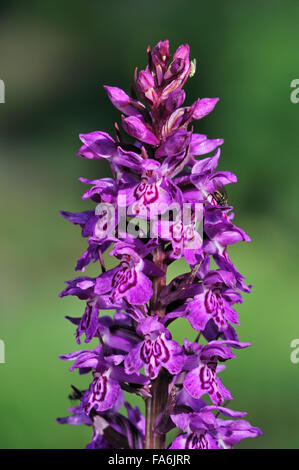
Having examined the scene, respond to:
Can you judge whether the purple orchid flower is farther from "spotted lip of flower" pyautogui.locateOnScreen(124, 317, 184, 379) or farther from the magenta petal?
the magenta petal

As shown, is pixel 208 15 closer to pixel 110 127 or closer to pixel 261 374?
pixel 110 127

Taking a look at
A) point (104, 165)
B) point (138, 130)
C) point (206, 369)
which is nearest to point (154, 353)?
point (206, 369)

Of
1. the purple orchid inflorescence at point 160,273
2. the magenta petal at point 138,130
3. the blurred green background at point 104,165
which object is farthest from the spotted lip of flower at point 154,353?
the blurred green background at point 104,165

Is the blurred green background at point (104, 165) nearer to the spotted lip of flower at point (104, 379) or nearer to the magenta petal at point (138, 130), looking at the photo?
the spotted lip of flower at point (104, 379)

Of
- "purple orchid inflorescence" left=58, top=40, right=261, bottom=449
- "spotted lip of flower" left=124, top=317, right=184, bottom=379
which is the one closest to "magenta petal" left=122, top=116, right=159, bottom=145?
"purple orchid inflorescence" left=58, top=40, right=261, bottom=449

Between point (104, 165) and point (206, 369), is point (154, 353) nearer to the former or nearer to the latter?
point (206, 369)

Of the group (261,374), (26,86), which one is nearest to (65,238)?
(261,374)
